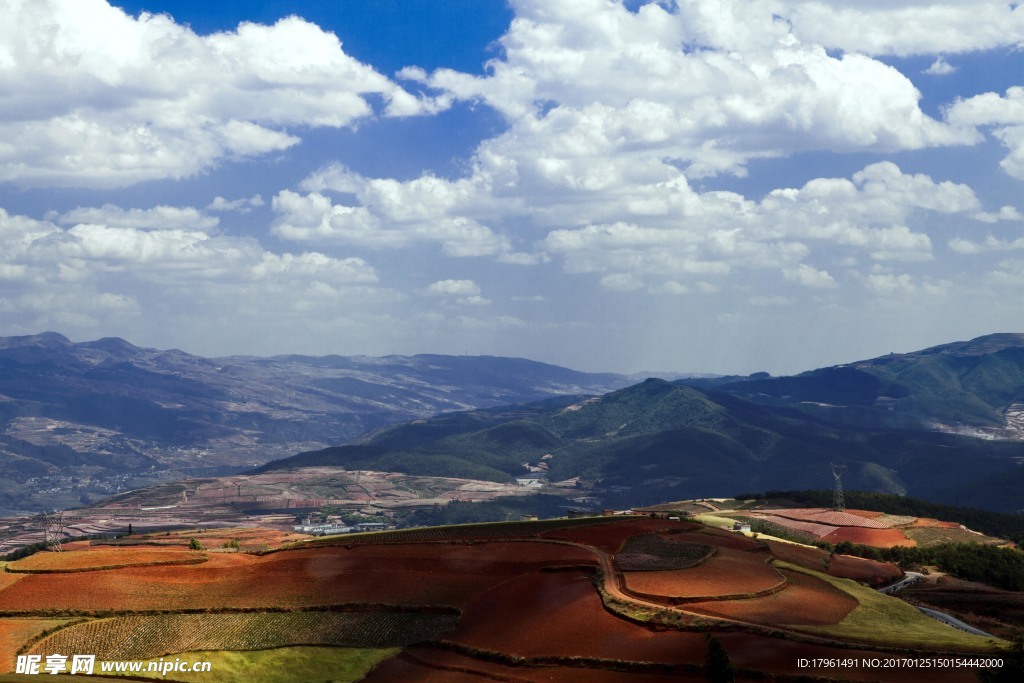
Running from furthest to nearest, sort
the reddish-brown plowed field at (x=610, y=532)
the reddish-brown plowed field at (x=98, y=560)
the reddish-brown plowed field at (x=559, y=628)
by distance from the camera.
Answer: the reddish-brown plowed field at (x=610, y=532)
the reddish-brown plowed field at (x=98, y=560)
the reddish-brown plowed field at (x=559, y=628)

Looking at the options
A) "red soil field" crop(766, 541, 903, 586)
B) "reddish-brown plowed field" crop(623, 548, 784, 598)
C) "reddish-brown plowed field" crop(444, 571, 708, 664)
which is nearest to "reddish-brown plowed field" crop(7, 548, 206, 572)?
"reddish-brown plowed field" crop(444, 571, 708, 664)

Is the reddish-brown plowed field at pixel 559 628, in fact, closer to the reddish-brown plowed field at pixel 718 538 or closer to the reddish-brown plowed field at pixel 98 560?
the reddish-brown plowed field at pixel 718 538

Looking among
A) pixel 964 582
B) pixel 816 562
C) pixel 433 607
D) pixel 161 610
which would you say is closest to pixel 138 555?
pixel 161 610

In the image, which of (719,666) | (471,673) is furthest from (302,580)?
(719,666)

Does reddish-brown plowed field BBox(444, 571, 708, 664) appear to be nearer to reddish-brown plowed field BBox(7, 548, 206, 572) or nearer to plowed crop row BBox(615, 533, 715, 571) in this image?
plowed crop row BBox(615, 533, 715, 571)

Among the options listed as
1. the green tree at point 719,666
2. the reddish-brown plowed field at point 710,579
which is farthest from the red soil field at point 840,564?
the green tree at point 719,666

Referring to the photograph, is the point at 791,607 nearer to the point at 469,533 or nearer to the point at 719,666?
the point at 719,666
